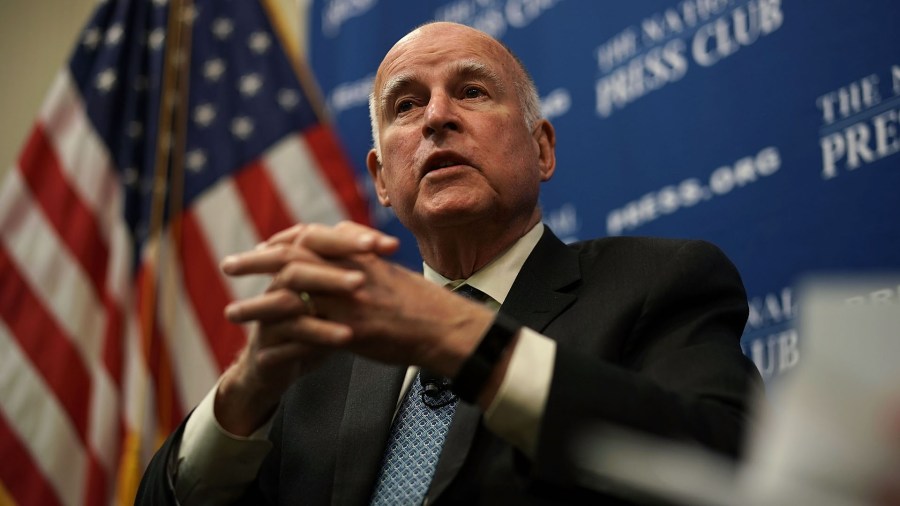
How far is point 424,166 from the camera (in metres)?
1.87

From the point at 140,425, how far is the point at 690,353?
2191 mm

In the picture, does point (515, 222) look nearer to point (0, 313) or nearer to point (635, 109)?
point (635, 109)

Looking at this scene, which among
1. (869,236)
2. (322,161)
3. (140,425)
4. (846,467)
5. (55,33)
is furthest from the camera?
(55,33)

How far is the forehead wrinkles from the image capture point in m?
1.97

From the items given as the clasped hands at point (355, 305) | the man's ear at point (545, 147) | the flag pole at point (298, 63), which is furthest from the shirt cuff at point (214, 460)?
the flag pole at point (298, 63)

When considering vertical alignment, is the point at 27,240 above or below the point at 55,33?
below

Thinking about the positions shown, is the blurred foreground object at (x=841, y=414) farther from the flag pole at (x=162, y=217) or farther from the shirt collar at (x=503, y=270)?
the flag pole at (x=162, y=217)

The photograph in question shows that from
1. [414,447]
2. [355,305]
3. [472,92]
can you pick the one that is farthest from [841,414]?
[472,92]

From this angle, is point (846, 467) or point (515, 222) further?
point (515, 222)

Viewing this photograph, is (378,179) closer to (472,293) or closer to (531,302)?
(472,293)

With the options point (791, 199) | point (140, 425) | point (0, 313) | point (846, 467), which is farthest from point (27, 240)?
point (846, 467)

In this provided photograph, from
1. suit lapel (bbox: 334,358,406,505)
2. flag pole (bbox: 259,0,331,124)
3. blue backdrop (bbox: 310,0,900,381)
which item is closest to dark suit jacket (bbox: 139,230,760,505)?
suit lapel (bbox: 334,358,406,505)

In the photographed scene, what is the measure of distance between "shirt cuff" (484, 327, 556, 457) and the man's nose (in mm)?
790

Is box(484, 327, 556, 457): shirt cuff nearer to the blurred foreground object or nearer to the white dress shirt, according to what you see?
the white dress shirt
